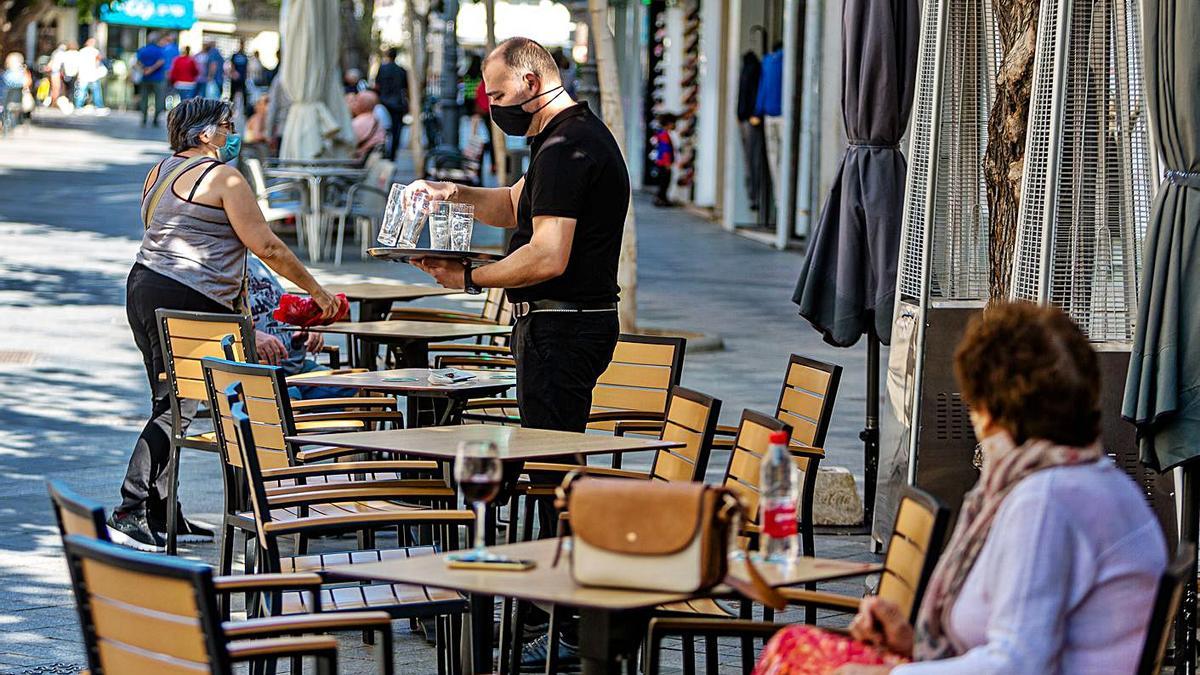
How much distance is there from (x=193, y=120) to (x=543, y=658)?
9.33 ft

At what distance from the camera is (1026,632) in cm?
322

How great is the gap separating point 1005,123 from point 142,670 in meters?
4.46

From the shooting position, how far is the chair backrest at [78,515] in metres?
3.62

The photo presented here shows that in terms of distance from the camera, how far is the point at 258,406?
6.07 meters

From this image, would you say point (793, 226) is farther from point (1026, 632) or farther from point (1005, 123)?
point (1026, 632)

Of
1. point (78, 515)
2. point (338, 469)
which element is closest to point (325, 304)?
point (338, 469)

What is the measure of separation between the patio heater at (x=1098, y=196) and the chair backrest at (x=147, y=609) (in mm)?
3650

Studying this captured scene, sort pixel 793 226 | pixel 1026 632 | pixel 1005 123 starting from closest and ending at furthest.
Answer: pixel 1026 632 < pixel 1005 123 < pixel 793 226

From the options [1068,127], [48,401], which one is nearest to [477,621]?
[1068,127]

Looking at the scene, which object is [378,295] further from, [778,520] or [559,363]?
[778,520]

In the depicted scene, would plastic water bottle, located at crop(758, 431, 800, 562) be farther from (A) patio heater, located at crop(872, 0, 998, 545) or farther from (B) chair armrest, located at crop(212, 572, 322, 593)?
(A) patio heater, located at crop(872, 0, 998, 545)

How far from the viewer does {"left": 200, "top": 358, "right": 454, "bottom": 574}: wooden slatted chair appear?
576cm

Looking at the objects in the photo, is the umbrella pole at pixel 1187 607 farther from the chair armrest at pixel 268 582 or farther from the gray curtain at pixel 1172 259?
the chair armrest at pixel 268 582

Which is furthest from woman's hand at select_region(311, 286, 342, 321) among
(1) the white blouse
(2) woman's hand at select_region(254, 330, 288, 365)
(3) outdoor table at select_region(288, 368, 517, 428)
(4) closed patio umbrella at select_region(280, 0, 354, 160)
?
(4) closed patio umbrella at select_region(280, 0, 354, 160)
